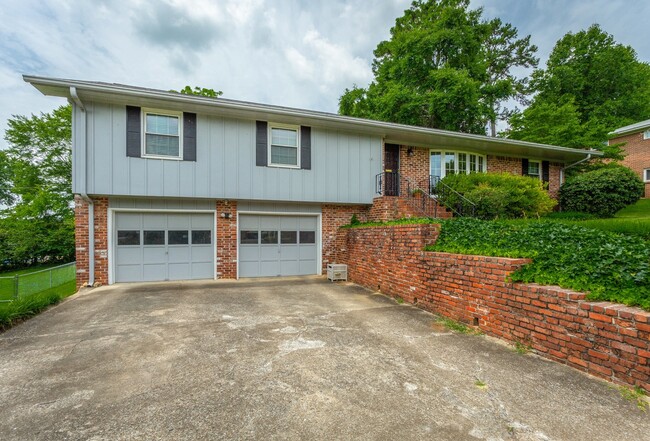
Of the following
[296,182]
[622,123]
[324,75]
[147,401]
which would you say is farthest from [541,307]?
[622,123]

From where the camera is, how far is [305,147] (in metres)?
9.07

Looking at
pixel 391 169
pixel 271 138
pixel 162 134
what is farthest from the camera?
pixel 391 169

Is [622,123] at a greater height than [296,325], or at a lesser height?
greater

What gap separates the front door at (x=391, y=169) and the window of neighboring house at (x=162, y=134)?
679cm

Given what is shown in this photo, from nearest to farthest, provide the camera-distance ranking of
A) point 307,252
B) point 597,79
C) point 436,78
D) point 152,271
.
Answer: point 152,271 < point 307,252 < point 436,78 < point 597,79

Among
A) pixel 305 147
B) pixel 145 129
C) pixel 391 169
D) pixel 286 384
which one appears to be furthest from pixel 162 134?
pixel 286 384

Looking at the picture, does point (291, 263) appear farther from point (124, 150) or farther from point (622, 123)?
point (622, 123)

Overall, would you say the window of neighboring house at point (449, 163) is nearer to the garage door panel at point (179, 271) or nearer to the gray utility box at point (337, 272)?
the gray utility box at point (337, 272)

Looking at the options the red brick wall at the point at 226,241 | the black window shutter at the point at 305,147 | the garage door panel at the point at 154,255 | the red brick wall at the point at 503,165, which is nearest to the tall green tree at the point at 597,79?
the red brick wall at the point at 503,165

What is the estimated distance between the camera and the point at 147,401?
2516mm

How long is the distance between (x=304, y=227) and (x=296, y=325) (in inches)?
207

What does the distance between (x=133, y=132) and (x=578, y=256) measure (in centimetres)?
961

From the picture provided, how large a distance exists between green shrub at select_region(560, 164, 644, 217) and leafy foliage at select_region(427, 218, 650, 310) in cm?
854

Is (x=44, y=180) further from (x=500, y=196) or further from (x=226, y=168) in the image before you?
(x=500, y=196)
